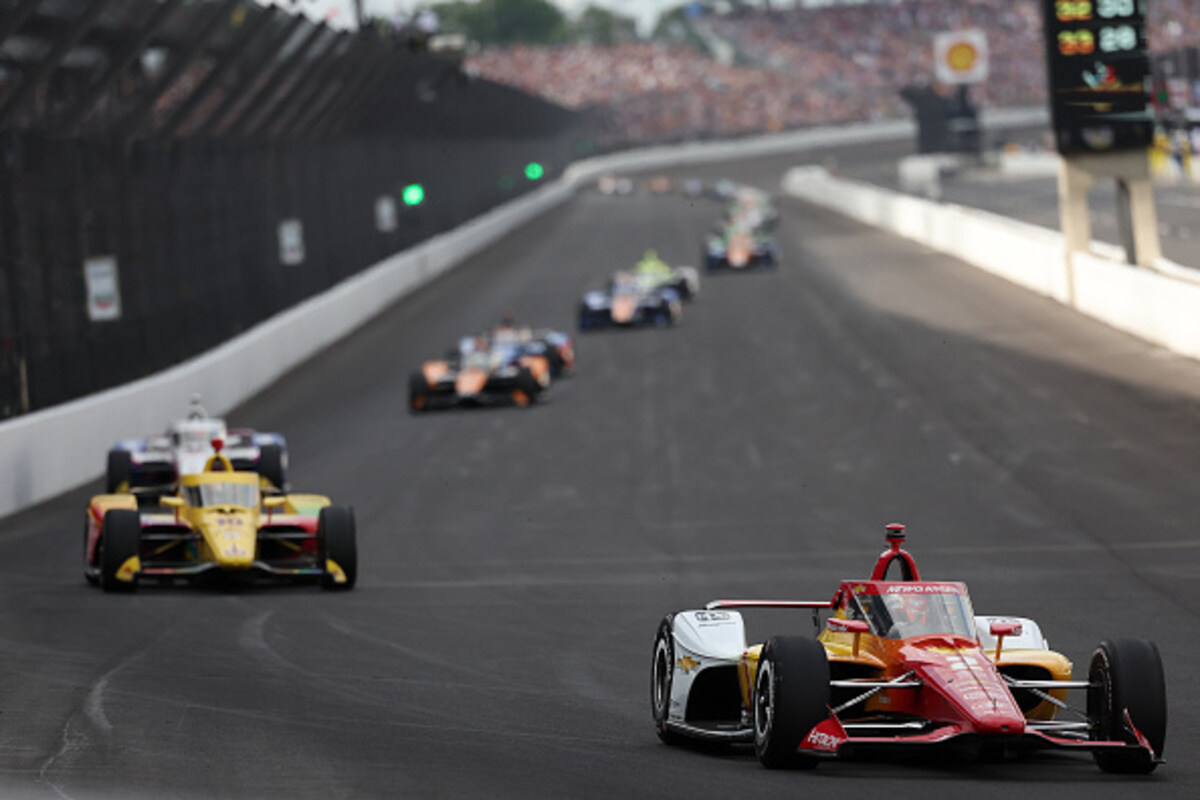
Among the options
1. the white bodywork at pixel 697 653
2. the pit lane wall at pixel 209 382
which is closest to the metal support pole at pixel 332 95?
the pit lane wall at pixel 209 382

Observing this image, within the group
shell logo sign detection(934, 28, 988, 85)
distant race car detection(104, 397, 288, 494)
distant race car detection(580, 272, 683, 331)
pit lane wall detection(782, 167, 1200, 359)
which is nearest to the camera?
distant race car detection(104, 397, 288, 494)

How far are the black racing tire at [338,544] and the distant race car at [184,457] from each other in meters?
4.14

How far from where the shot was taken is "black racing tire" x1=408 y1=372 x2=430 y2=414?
3338 centimetres

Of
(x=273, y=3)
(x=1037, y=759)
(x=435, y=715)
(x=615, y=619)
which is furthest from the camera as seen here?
(x=273, y=3)

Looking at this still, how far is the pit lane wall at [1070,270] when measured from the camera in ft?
108

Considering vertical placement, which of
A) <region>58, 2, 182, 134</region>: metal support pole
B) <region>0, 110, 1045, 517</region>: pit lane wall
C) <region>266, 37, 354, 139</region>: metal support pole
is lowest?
<region>0, 110, 1045, 517</region>: pit lane wall

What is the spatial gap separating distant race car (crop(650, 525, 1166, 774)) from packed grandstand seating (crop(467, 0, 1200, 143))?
129 metres

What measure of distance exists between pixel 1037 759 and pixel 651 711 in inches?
105

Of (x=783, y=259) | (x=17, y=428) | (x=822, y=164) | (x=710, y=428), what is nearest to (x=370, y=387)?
(x=710, y=428)

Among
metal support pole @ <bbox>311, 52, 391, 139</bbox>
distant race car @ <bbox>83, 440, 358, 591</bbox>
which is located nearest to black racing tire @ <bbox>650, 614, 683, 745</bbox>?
distant race car @ <bbox>83, 440, 358, 591</bbox>

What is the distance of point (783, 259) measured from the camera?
6047 cm

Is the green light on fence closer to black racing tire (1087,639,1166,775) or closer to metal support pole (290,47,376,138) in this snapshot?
metal support pole (290,47,376,138)

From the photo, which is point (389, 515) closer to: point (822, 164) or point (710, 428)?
point (710, 428)

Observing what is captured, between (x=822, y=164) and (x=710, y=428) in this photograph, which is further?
(x=822, y=164)
